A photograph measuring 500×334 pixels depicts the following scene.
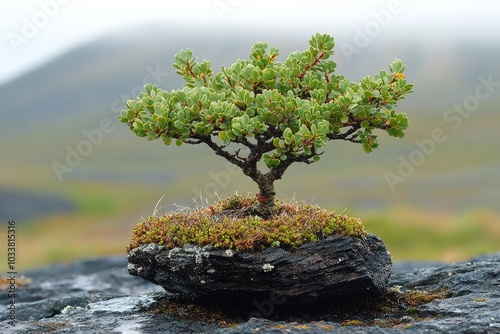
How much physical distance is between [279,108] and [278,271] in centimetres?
270

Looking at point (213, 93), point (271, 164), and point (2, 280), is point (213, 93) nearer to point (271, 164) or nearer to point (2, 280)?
point (271, 164)

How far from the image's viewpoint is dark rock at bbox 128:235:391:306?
948cm

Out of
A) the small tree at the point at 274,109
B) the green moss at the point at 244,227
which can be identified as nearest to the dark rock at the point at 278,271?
the green moss at the point at 244,227

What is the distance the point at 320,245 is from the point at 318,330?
202 centimetres

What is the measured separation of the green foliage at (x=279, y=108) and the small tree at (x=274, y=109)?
0.02m

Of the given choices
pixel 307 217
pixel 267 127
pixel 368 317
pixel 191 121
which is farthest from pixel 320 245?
pixel 191 121

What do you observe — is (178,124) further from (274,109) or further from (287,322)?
(287,322)

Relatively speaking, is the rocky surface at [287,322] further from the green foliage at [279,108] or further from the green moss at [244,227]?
the green foliage at [279,108]

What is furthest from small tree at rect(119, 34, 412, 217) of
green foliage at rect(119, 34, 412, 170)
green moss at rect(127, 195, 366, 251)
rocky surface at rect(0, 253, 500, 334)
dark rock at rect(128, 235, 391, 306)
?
rocky surface at rect(0, 253, 500, 334)

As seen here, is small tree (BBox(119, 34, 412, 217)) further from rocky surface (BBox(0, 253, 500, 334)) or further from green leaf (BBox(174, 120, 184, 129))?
rocky surface (BBox(0, 253, 500, 334))

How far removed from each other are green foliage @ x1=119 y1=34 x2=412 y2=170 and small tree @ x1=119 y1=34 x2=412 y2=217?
16mm

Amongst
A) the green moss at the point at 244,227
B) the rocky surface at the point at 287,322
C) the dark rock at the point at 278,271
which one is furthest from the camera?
the green moss at the point at 244,227

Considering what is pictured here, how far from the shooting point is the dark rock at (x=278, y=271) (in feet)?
31.1

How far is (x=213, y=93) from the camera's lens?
10.0 m
